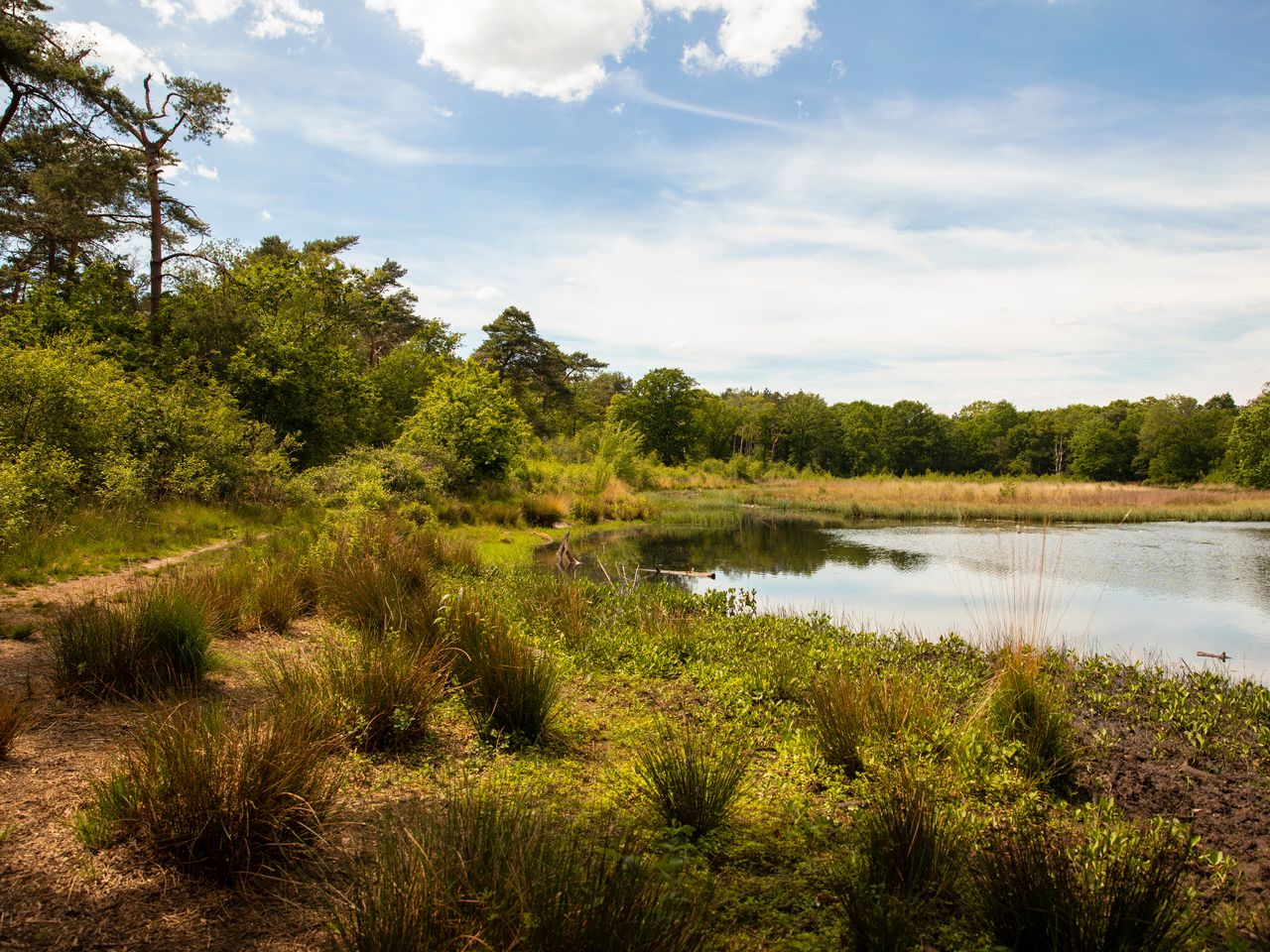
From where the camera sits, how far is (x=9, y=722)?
12.0 ft

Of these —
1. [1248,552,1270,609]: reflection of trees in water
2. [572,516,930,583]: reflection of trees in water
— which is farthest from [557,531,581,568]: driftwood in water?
[1248,552,1270,609]: reflection of trees in water

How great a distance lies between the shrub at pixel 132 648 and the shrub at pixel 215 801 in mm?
1905

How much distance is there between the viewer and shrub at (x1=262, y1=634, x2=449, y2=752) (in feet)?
13.6

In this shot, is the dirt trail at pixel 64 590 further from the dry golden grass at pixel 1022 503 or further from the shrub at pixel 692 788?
the dry golden grass at pixel 1022 503

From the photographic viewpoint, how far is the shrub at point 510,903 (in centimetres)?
207

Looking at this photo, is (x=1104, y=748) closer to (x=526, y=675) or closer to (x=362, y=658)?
(x=526, y=675)

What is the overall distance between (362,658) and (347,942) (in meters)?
2.83

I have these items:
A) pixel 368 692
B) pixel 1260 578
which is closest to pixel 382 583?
pixel 368 692

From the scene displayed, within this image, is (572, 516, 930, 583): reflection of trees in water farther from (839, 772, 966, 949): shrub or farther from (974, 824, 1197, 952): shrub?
(974, 824, 1197, 952): shrub

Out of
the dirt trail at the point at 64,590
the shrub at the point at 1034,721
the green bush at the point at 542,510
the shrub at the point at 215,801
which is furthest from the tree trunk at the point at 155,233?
the shrub at the point at 1034,721

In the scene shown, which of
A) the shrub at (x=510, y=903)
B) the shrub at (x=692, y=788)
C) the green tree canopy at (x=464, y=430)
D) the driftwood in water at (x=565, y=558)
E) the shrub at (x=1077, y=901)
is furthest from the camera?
the green tree canopy at (x=464, y=430)

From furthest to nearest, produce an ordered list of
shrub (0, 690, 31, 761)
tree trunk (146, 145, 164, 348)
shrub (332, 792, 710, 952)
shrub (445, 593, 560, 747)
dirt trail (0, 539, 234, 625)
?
tree trunk (146, 145, 164, 348), dirt trail (0, 539, 234, 625), shrub (445, 593, 560, 747), shrub (0, 690, 31, 761), shrub (332, 792, 710, 952)

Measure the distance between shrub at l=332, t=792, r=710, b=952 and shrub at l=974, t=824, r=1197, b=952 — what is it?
49.0 inches

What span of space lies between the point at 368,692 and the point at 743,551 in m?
17.9
